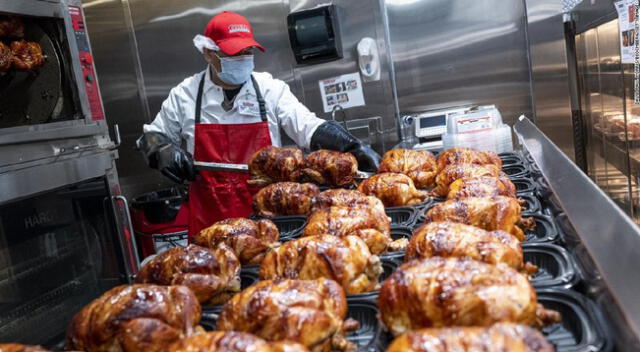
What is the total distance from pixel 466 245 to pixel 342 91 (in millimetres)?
4095

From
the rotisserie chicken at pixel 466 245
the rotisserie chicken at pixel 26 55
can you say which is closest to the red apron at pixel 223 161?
the rotisserie chicken at pixel 26 55

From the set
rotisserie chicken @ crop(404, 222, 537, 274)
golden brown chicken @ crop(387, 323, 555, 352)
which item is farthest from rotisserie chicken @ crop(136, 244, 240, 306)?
golden brown chicken @ crop(387, 323, 555, 352)

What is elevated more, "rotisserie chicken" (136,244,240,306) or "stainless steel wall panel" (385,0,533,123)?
"stainless steel wall panel" (385,0,533,123)

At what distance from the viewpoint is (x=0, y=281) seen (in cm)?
312

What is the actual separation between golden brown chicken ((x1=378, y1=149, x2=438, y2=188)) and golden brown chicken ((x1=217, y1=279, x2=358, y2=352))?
4.75 feet

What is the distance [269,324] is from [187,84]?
3464 millimetres

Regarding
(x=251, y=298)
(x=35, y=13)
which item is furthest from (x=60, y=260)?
(x=251, y=298)

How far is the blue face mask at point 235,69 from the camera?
402 centimetres

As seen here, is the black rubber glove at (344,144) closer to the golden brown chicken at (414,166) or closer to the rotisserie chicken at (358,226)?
the golden brown chicken at (414,166)

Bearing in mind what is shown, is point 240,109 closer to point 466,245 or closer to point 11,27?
point 11,27

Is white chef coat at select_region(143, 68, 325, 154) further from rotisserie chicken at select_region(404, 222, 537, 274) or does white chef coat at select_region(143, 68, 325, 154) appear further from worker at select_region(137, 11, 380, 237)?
→ rotisserie chicken at select_region(404, 222, 537, 274)

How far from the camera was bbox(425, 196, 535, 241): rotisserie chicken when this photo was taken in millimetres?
1796

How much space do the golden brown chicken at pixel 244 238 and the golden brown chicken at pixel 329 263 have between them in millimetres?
277

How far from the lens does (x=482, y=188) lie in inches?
84.4
